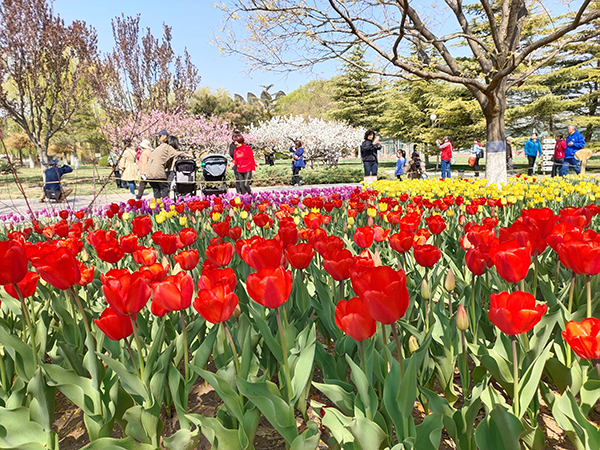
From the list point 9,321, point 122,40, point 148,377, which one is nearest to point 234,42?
point 9,321

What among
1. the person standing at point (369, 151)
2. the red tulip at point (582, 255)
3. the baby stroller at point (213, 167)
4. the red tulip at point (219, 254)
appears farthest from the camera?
the person standing at point (369, 151)

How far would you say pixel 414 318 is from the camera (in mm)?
1945

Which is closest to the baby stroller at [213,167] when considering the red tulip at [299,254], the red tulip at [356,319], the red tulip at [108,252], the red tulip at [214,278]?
the red tulip at [108,252]

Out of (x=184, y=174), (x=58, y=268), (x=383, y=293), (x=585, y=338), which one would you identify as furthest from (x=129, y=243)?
(x=184, y=174)

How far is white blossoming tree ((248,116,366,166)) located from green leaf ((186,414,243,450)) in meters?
24.1

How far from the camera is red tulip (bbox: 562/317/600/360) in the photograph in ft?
3.43

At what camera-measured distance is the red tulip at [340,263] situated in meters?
1.56

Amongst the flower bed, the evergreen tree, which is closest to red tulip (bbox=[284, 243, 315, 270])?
the flower bed

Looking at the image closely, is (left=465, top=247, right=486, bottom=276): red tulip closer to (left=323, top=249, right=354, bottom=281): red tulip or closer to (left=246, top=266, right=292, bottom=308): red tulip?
(left=323, top=249, right=354, bottom=281): red tulip

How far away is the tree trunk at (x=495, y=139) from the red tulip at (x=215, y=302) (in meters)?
8.24

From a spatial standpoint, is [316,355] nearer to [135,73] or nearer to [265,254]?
A: [265,254]

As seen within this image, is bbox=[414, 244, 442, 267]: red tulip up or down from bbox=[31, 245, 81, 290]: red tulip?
down

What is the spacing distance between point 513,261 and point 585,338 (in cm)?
33

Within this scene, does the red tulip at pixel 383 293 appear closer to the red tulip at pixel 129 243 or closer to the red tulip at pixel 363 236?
the red tulip at pixel 363 236
